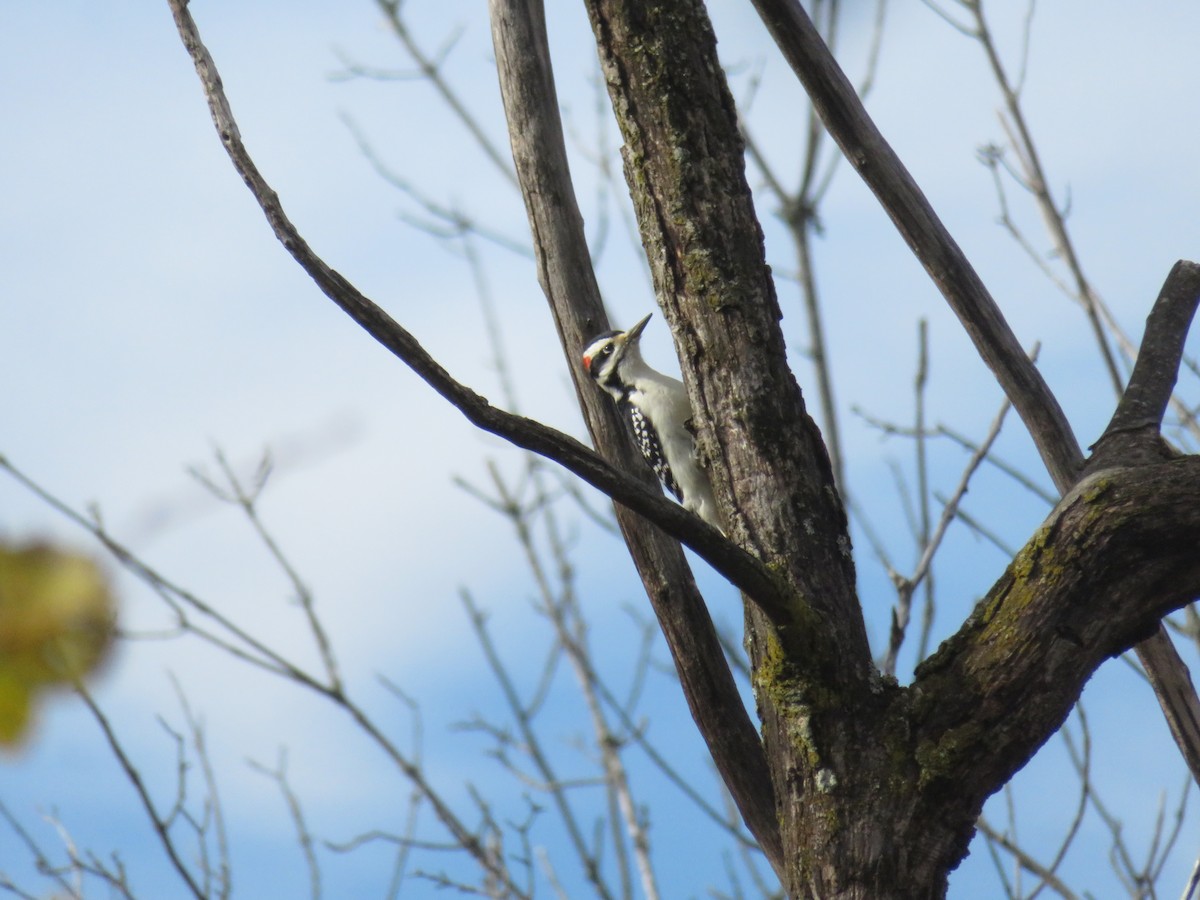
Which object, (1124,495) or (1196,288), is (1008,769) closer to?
(1124,495)

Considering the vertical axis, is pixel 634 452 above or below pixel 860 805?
above

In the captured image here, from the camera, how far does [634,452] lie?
3305mm

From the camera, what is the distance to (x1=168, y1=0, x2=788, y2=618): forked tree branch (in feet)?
6.58

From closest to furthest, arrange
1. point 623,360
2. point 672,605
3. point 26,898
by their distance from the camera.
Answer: point 26,898 < point 672,605 < point 623,360

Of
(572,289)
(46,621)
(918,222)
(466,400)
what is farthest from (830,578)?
(46,621)

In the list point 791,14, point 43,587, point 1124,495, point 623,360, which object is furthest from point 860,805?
point 623,360

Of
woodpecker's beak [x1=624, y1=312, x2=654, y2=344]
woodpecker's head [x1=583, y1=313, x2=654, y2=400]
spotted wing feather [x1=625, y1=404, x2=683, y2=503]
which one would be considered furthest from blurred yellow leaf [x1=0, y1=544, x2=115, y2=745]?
woodpecker's beak [x1=624, y1=312, x2=654, y2=344]

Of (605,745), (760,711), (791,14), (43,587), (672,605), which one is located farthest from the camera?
(605,745)

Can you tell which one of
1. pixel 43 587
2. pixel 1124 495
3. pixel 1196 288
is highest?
pixel 1196 288

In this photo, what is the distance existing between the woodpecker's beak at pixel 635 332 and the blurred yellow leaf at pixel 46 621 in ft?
12.2

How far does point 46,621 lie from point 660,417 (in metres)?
3.50

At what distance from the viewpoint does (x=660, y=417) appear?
4477 millimetres

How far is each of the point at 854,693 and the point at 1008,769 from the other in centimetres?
31

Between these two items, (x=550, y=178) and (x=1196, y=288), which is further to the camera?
(x=550, y=178)
